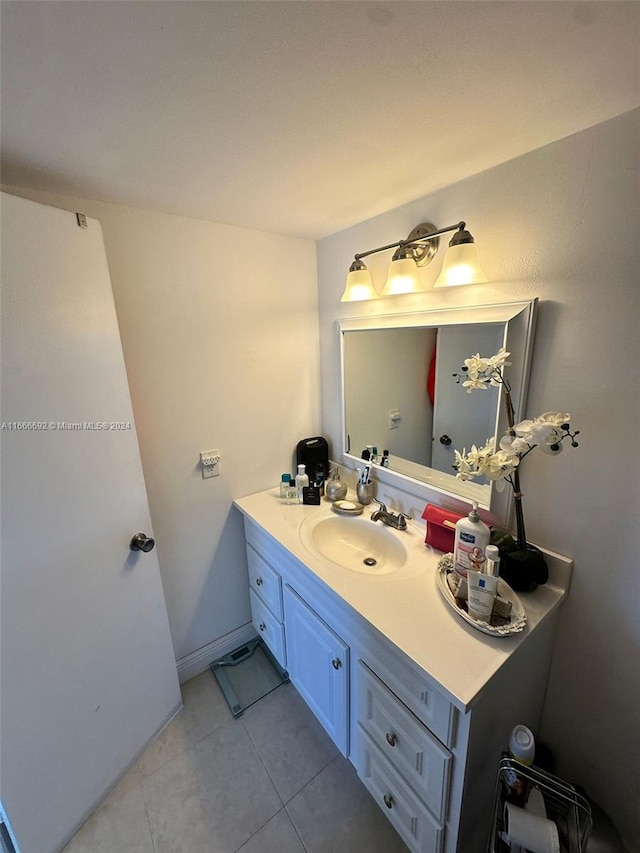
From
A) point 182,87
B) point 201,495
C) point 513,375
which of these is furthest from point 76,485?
point 513,375

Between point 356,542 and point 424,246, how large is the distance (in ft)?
3.96

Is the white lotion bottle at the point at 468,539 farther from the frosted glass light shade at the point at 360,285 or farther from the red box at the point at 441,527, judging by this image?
the frosted glass light shade at the point at 360,285

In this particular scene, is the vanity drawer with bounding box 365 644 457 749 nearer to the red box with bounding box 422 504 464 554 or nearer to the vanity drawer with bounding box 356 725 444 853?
the vanity drawer with bounding box 356 725 444 853

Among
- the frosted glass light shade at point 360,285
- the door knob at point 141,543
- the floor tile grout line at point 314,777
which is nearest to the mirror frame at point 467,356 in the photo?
the frosted glass light shade at point 360,285

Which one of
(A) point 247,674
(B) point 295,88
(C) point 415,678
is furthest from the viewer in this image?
(A) point 247,674

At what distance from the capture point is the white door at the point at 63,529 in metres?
0.92

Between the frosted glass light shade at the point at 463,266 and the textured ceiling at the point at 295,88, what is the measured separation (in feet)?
0.81

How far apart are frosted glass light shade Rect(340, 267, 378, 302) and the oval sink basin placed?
0.94 m

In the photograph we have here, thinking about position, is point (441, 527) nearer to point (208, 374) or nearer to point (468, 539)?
point (468, 539)

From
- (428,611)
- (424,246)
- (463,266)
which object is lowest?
(428,611)

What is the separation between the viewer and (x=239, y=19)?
21.2 inches

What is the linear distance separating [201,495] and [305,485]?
0.48m

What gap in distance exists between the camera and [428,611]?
969 mm

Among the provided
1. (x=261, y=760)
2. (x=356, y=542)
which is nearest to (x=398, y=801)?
(x=261, y=760)
